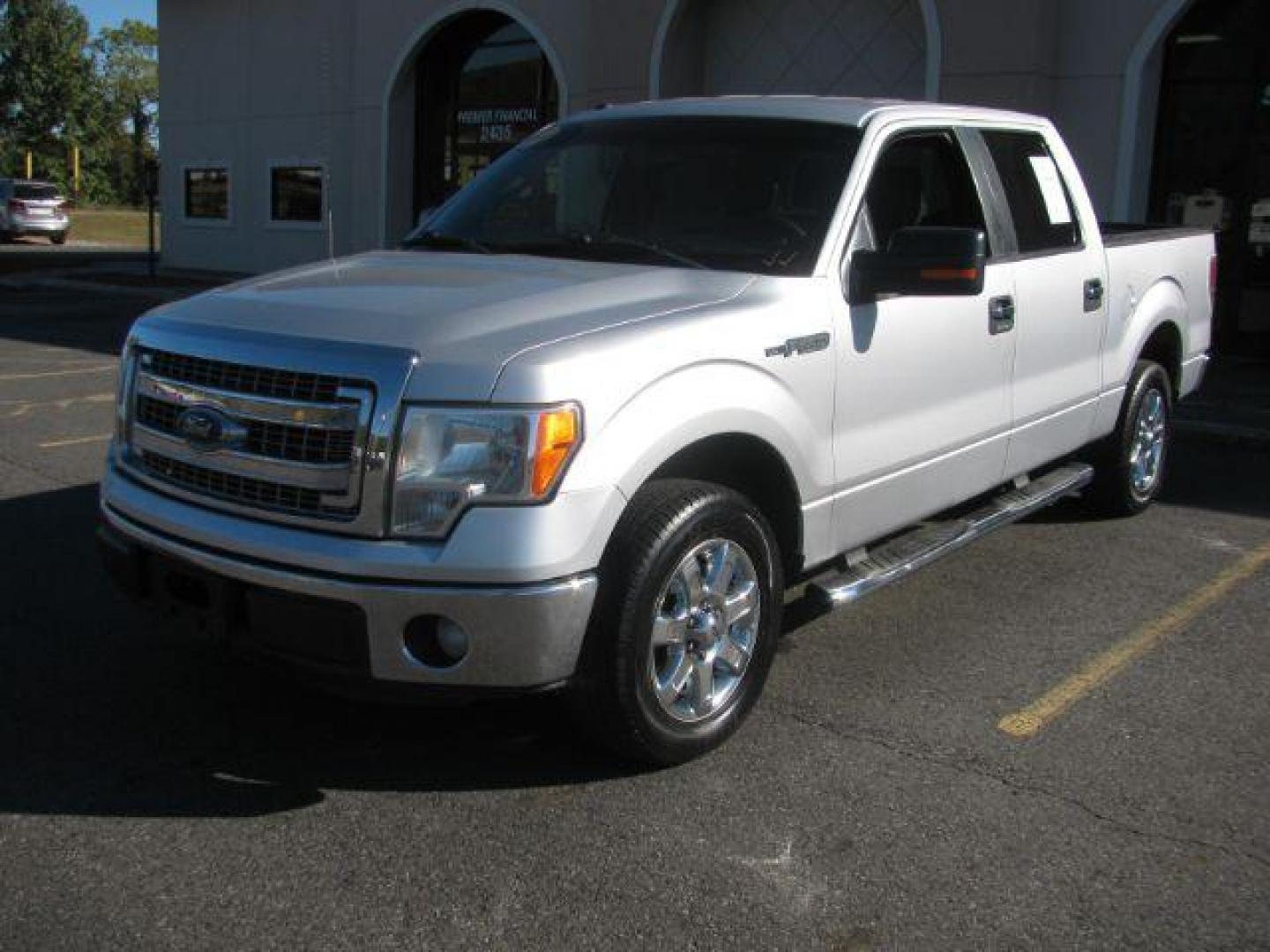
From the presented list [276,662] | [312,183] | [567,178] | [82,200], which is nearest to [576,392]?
[276,662]

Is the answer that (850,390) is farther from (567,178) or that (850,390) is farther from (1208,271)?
(1208,271)

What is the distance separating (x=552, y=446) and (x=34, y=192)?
131ft

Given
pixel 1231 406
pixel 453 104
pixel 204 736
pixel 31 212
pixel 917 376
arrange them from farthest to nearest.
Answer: pixel 31 212, pixel 453 104, pixel 1231 406, pixel 917 376, pixel 204 736

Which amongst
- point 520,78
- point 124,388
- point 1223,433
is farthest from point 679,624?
point 520,78

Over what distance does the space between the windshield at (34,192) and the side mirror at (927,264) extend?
39012 mm

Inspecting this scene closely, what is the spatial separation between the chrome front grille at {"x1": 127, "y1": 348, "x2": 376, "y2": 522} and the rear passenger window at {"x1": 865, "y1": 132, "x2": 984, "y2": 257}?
2.15 meters

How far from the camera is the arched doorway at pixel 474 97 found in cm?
1953

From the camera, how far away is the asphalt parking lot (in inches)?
122

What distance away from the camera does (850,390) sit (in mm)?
4340

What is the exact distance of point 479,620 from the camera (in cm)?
331

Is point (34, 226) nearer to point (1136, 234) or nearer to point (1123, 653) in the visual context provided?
point (1136, 234)

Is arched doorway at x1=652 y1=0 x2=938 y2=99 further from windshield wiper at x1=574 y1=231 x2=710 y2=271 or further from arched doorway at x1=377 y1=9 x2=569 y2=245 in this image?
windshield wiper at x1=574 y1=231 x2=710 y2=271

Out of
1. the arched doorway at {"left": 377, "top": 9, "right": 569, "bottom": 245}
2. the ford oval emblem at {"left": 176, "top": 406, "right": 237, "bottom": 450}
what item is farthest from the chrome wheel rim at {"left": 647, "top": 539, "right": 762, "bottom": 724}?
the arched doorway at {"left": 377, "top": 9, "right": 569, "bottom": 245}

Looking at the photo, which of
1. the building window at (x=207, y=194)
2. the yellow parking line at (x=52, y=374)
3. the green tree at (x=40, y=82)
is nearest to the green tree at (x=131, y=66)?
the green tree at (x=40, y=82)
